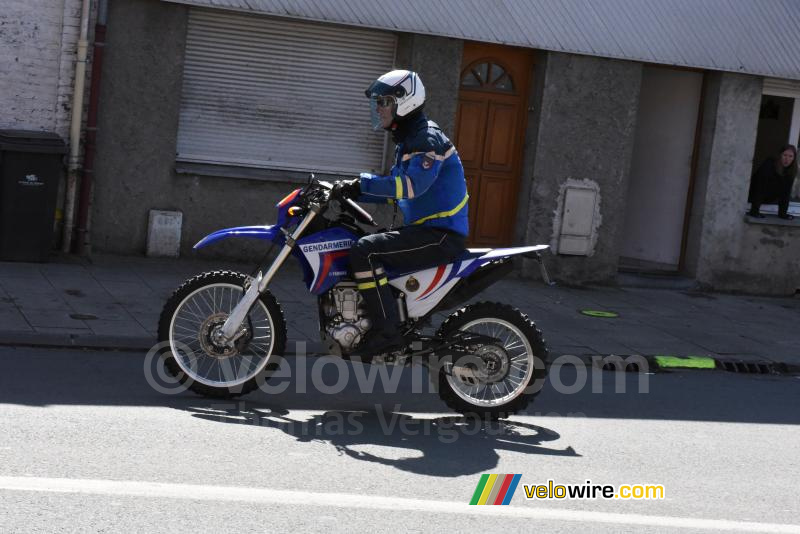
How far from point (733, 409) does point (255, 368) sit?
3639 millimetres

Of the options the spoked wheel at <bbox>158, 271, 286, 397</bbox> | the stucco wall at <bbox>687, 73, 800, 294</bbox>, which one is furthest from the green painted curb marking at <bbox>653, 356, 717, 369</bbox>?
the stucco wall at <bbox>687, 73, 800, 294</bbox>

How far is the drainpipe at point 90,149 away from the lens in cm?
1327

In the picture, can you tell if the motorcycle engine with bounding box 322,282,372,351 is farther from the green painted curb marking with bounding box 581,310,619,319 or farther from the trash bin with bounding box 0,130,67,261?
the trash bin with bounding box 0,130,67,261

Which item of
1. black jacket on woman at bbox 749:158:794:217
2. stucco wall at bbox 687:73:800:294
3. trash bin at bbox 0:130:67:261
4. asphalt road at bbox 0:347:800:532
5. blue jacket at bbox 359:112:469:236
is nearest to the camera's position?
asphalt road at bbox 0:347:800:532

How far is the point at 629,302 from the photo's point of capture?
46.9 feet

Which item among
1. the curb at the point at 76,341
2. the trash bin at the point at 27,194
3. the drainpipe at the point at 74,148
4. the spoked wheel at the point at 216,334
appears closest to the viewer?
the spoked wheel at the point at 216,334

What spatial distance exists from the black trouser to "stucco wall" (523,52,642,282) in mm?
7478

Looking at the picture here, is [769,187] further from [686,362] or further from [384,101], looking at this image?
[384,101]

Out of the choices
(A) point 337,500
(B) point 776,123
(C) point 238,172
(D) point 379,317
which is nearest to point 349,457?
(A) point 337,500

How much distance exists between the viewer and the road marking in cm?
575

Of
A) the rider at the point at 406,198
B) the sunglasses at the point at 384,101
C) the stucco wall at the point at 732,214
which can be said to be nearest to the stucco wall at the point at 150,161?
the stucco wall at the point at 732,214

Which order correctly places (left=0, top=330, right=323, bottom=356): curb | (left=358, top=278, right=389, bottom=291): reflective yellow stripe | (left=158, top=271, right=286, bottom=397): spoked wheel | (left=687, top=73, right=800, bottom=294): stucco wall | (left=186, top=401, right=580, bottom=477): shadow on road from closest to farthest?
1. (left=186, top=401, right=580, bottom=477): shadow on road
2. (left=358, top=278, right=389, bottom=291): reflective yellow stripe
3. (left=158, top=271, right=286, bottom=397): spoked wheel
4. (left=0, top=330, right=323, bottom=356): curb
5. (left=687, top=73, right=800, bottom=294): stucco wall

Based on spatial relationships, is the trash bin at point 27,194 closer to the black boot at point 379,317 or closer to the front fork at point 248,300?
the front fork at point 248,300

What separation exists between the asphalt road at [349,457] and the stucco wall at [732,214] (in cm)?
674
